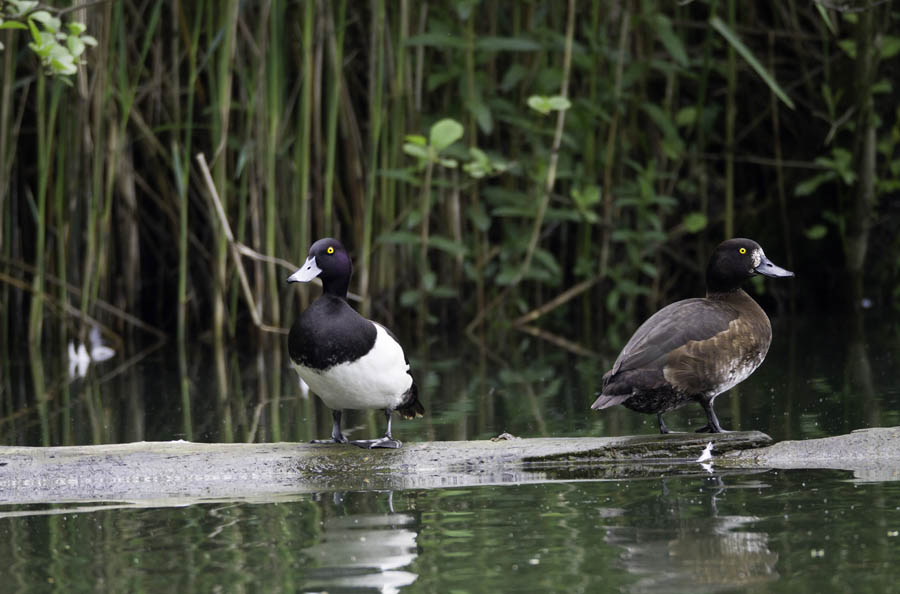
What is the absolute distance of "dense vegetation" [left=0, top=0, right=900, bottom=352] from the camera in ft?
27.6

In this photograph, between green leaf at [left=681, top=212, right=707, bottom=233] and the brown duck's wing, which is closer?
the brown duck's wing

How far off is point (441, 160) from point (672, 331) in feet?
12.0

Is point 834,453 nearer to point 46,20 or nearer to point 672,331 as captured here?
point 672,331

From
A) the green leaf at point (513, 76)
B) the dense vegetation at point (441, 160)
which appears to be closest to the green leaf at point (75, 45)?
the dense vegetation at point (441, 160)

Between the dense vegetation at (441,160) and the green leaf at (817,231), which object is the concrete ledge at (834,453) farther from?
the green leaf at (817,231)

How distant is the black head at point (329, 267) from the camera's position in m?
4.60

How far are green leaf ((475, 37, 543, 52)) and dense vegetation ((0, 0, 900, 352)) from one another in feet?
0.07

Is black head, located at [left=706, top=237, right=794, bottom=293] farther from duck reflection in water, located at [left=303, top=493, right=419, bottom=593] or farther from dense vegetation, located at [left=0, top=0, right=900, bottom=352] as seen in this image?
dense vegetation, located at [left=0, top=0, right=900, bottom=352]

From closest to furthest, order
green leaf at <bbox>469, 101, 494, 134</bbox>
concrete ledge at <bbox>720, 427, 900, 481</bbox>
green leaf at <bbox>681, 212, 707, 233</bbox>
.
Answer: concrete ledge at <bbox>720, 427, 900, 481</bbox>
green leaf at <bbox>469, 101, 494, 134</bbox>
green leaf at <bbox>681, 212, 707, 233</bbox>

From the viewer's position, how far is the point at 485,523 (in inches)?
137

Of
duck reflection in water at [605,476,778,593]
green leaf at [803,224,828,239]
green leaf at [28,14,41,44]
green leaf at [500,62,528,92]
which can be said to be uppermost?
green leaf at [500,62,528,92]

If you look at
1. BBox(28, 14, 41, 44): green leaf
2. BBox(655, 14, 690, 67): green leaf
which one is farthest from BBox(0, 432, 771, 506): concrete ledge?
BBox(655, 14, 690, 67): green leaf

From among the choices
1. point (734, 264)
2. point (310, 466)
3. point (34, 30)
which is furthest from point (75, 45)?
point (734, 264)

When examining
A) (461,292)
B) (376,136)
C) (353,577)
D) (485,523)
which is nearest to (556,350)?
(461,292)
